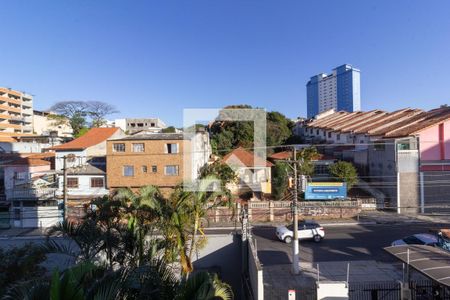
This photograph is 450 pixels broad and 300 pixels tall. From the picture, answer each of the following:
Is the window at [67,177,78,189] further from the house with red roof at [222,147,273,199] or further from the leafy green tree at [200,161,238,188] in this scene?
the house with red roof at [222,147,273,199]

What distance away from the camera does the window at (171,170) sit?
88.2 feet

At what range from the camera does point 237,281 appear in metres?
14.4

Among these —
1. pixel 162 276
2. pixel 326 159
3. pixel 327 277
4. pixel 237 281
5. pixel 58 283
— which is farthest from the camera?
pixel 326 159

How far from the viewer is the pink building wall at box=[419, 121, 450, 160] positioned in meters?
26.0

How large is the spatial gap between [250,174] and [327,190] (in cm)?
822

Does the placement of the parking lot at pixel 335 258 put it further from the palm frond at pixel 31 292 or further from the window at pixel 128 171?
the window at pixel 128 171

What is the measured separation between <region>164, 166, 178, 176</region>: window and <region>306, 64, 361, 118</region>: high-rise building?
110m

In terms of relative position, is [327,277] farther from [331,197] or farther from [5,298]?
[331,197]

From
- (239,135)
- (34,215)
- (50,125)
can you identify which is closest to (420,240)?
(34,215)

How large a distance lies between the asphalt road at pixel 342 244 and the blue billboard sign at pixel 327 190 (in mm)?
3675

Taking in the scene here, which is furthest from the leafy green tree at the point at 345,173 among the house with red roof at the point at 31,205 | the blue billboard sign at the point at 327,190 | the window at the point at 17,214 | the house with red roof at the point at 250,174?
the window at the point at 17,214

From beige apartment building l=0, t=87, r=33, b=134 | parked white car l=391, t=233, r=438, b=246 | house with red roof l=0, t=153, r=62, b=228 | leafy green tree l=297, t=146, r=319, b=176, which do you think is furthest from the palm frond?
beige apartment building l=0, t=87, r=33, b=134

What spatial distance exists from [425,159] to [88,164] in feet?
95.7

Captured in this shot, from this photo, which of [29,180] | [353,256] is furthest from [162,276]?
[29,180]
